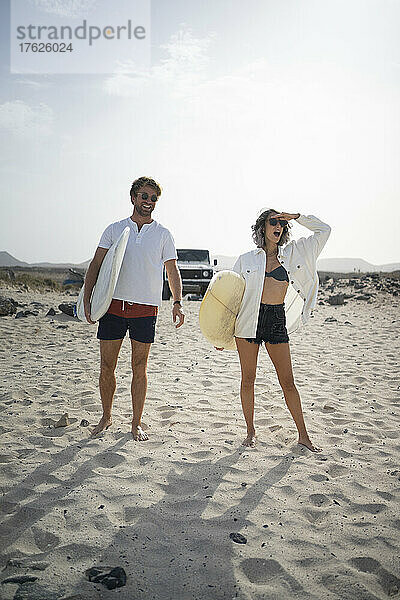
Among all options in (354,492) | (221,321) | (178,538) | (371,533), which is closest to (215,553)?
(178,538)

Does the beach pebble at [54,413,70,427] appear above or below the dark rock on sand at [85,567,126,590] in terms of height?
above

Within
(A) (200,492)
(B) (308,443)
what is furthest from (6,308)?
(A) (200,492)

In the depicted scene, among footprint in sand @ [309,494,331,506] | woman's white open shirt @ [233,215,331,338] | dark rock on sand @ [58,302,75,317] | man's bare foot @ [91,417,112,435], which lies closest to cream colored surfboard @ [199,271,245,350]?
Answer: woman's white open shirt @ [233,215,331,338]

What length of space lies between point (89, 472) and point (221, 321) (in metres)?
1.60

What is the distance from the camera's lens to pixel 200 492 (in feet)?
10.5

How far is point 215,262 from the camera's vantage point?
19000mm

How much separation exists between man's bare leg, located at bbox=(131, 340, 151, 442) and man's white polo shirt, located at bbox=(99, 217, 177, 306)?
0.41 meters

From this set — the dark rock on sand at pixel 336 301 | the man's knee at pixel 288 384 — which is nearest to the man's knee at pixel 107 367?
the man's knee at pixel 288 384

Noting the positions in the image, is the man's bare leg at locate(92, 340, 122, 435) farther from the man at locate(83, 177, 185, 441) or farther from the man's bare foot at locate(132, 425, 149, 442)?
the man's bare foot at locate(132, 425, 149, 442)

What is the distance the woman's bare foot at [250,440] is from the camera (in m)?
3.99

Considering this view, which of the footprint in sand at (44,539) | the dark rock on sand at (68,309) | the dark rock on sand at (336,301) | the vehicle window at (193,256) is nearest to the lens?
the footprint in sand at (44,539)

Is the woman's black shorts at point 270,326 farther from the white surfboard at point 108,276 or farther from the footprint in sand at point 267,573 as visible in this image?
the footprint in sand at point 267,573

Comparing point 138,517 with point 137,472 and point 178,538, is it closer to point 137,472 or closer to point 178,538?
point 178,538

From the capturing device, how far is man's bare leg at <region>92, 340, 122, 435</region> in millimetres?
4066
